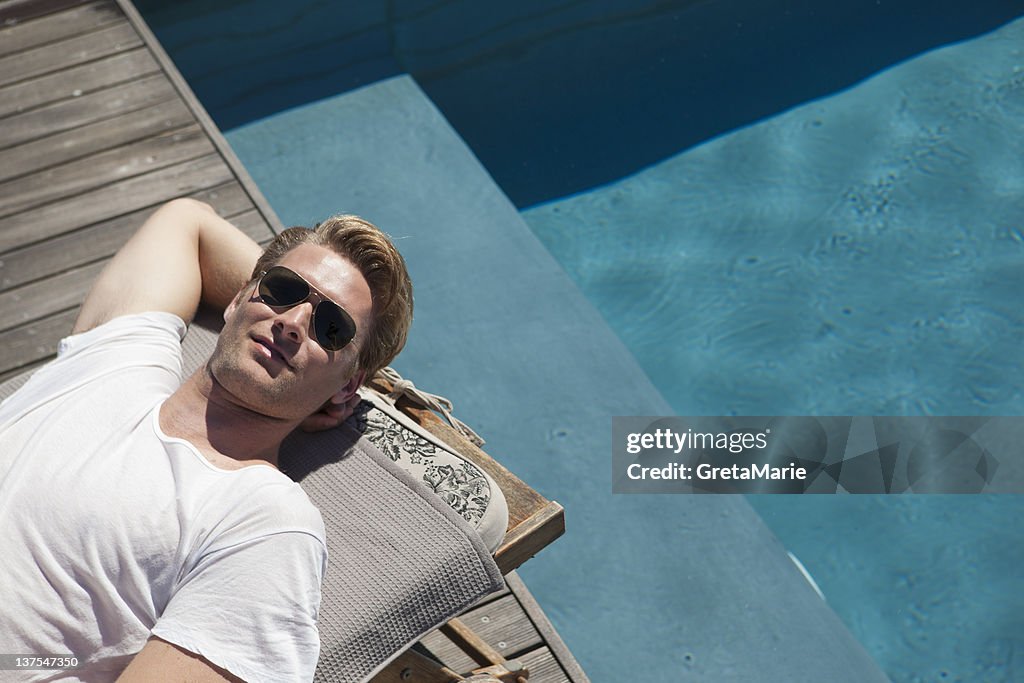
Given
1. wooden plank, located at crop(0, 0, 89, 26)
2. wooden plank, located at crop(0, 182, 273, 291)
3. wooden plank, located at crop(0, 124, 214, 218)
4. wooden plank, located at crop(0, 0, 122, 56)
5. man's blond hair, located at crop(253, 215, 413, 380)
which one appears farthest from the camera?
wooden plank, located at crop(0, 0, 89, 26)

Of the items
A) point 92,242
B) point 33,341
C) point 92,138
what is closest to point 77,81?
point 92,138

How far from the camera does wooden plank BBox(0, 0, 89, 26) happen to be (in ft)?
14.0

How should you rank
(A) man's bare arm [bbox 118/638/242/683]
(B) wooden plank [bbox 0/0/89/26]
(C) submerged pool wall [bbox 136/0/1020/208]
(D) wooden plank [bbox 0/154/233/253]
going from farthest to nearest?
(C) submerged pool wall [bbox 136/0/1020/208]
(B) wooden plank [bbox 0/0/89/26]
(D) wooden plank [bbox 0/154/233/253]
(A) man's bare arm [bbox 118/638/242/683]

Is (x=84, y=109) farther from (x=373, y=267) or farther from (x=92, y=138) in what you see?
(x=373, y=267)

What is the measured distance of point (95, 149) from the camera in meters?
3.69

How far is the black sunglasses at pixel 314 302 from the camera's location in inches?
87.0

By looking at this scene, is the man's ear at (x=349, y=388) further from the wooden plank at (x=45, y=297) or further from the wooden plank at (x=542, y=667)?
the wooden plank at (x=45, y=297)

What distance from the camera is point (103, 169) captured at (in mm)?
3621

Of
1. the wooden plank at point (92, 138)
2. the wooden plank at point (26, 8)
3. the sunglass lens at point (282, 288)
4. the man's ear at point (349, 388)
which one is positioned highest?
the wooden plank at point (26, 8)

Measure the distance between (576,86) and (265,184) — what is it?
215 centimetres

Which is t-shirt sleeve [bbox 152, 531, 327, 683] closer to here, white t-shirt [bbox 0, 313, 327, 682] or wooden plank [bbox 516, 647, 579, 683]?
white t-shirt [bbox 0, 313, 327, 682]

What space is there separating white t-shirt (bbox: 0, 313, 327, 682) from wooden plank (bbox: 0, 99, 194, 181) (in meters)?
1.89

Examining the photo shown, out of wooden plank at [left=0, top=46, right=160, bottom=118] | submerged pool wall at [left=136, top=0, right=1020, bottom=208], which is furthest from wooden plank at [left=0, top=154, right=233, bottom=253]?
submerged pool wall at [left=136, top=0, right=1020, bottom=208]

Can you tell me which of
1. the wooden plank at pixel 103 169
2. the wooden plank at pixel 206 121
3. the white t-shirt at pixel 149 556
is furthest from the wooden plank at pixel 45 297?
the white t-shirt at pixel 149 556
